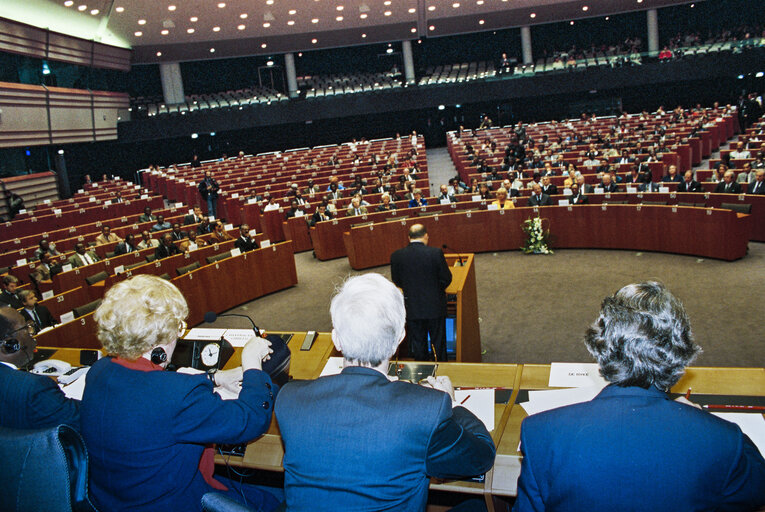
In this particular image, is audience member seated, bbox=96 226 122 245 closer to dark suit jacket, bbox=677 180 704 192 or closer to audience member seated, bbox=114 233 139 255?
audience member seated, bbox=114 233 139 255

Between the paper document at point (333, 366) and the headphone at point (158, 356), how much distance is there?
999mm

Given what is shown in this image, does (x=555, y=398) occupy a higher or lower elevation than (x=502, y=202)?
lower

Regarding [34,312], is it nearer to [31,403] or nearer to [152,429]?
[31,403]

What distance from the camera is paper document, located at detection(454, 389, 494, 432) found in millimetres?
2193

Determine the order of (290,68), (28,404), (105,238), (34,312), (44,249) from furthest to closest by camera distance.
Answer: (290,68), (105,238), (44,249), (34,312), (28,404)

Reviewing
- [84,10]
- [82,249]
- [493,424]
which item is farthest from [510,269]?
[84,10]

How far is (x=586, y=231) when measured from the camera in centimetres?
840

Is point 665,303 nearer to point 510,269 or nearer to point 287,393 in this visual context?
point 287,393

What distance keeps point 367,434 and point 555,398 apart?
4.16 feet

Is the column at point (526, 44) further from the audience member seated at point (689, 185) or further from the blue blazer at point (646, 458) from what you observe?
the blue blazer at point (646, 458)

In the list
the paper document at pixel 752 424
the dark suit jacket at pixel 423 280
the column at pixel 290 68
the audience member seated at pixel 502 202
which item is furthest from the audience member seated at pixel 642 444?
the column at pixel 290 68

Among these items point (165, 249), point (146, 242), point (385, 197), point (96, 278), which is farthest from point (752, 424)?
point (146, 242)

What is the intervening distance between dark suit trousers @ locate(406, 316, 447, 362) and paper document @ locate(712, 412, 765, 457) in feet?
7.67

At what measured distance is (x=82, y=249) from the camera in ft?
27.3
